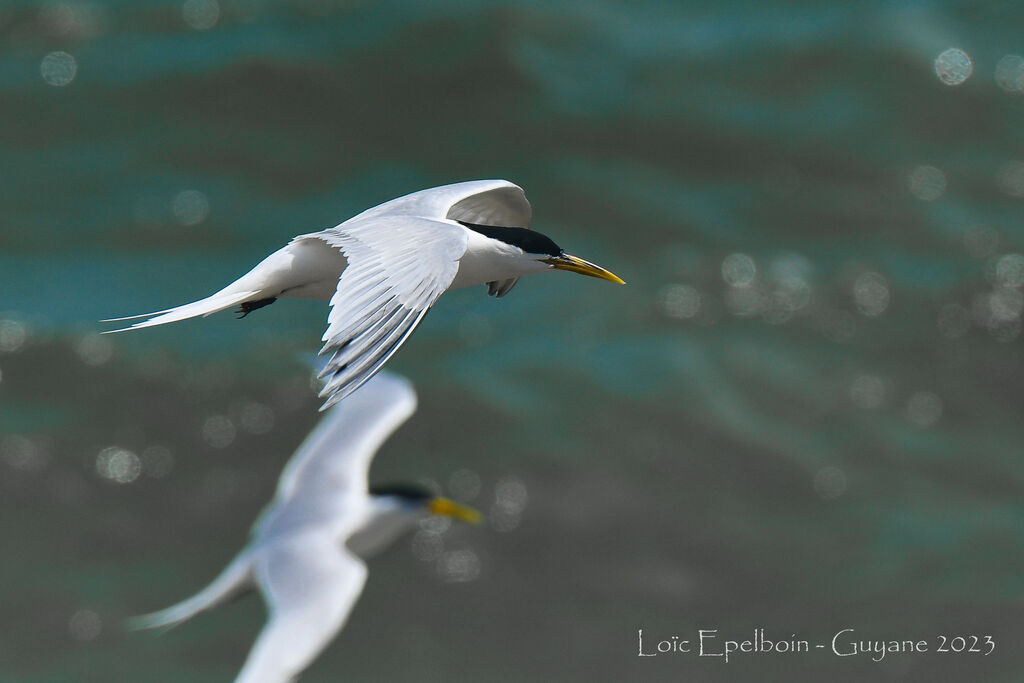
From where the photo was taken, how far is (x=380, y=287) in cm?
367

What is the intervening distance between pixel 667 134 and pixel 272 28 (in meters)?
4.46

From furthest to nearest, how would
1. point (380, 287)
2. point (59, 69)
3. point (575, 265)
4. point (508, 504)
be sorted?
point (59, 69), point (508, 504), point (575, 265), point (380, 287)

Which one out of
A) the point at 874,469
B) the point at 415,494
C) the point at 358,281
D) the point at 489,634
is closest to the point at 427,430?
the point at 489,634

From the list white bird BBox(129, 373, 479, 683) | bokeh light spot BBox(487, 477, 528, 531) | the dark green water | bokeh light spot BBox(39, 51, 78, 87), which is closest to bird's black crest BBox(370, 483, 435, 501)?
white bird BBox(129, 373, 479, 683)

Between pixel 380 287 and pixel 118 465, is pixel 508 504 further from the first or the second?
pixel 380 287

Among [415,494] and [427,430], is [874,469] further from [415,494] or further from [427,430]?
[415,494]

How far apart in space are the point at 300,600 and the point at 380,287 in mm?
2923

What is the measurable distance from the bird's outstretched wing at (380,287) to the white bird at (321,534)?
231 cm

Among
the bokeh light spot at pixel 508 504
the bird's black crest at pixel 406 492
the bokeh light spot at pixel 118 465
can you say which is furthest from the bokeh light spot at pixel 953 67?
the bokeh light spot at pixel 118 465

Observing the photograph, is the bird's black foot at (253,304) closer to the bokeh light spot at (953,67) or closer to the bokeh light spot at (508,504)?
the bokeh light spot at (508,504)

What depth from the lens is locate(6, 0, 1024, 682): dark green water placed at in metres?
10.1

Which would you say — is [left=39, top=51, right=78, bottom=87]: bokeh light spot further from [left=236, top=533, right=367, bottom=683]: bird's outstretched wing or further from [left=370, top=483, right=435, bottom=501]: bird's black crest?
[left=236, top=533, right=367, bottom=683]: bird's outstretched wing

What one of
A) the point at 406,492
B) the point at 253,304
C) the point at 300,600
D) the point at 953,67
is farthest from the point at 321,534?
the point at 953,67

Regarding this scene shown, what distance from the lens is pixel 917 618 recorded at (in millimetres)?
9977
